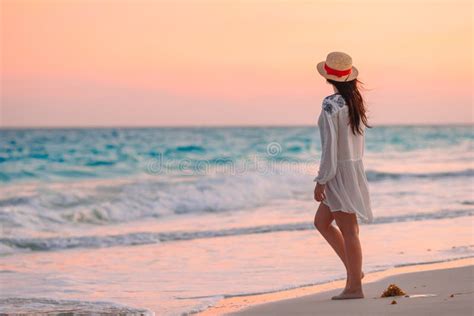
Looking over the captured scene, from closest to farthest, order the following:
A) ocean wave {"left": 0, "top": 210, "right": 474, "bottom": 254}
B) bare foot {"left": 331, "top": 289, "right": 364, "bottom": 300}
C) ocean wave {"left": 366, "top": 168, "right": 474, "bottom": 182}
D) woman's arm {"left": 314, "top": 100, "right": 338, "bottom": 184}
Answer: woman's arm {"left": 314, "top": 100, "right": 338, "bottom": 184}
bare foot {"left": 331, "top": 289, "right": 364, "bottom": 300}
ocean wave {"left": 0, "top": 210, "right": 474, "bottom": 254}
ocean wave {"left": 366, "top": 168, "right": 474, "bottom": 182}

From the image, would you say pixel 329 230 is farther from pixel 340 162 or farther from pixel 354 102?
pixel 354 102

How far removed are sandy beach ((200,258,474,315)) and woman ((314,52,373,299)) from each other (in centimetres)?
34

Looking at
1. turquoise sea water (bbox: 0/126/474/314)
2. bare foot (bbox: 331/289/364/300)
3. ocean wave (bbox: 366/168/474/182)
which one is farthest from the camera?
ocean wave (bbox: 366/168/474/182)

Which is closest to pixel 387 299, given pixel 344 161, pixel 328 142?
pixel 344 161

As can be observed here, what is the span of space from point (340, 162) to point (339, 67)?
0.66m

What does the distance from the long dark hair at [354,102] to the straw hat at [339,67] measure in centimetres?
4

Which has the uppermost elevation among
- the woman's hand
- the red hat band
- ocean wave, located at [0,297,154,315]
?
the red hat band

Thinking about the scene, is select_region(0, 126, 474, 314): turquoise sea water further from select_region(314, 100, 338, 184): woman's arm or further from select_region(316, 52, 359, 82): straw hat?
select_region(316, 52, 359, 82): straw hat

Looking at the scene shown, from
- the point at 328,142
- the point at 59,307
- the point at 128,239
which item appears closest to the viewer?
the point at 328,142

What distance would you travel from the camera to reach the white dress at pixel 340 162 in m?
5.82

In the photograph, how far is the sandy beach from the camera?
5508 millimetres

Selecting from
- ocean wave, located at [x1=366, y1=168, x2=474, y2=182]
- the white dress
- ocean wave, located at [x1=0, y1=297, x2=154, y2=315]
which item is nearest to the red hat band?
the white dress

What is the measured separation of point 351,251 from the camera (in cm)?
605

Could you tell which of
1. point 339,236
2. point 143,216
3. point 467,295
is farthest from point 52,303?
point 143,216
